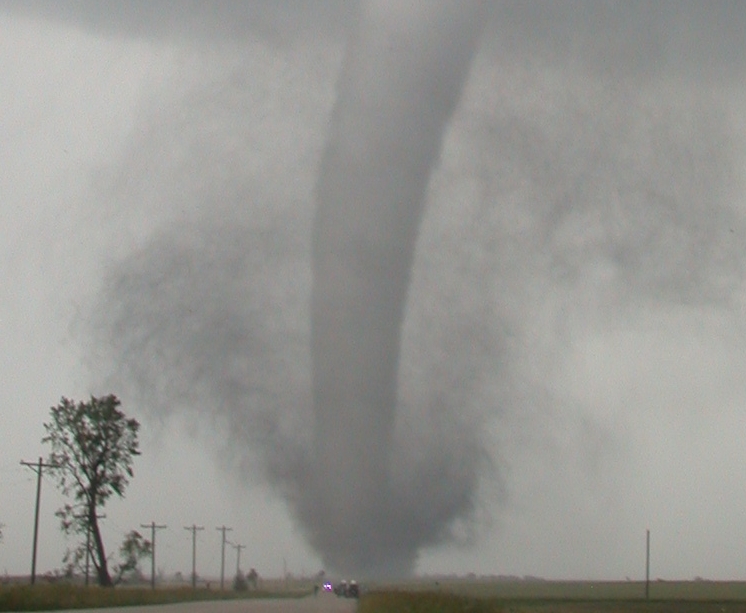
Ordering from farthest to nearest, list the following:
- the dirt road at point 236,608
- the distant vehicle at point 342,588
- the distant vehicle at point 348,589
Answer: the distant vehicle at point 342,588, the distant vehicle at point 348,589, the dirt road at point 236,608

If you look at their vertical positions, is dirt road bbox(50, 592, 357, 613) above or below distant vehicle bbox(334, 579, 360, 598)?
above

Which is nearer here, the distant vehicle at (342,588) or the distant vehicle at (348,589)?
the distant vehicle at (348,589)

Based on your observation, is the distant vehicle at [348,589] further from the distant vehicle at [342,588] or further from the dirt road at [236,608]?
the dirt road at [236,608]

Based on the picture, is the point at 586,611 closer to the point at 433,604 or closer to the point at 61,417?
the point at 433,604

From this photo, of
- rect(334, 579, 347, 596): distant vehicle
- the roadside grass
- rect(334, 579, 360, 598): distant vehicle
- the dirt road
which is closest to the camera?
the dirt road

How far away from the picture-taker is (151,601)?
7456 cm

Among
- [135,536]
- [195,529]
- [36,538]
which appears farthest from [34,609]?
[195,529]

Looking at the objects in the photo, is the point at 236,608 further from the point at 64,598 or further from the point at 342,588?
the point at 342,588

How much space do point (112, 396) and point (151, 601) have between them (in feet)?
67.3

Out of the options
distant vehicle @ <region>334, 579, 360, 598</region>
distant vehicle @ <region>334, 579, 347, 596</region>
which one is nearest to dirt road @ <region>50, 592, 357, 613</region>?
distant vehicle @ <region>334, 579, 360, 598</region>

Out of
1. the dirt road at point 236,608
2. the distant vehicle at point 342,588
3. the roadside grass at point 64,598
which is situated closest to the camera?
the dirt road at point 236,608

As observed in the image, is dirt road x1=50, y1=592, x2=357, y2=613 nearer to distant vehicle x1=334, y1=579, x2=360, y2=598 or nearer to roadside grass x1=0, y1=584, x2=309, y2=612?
roadside grass x1=0, y1=584, x2=309, y2=612

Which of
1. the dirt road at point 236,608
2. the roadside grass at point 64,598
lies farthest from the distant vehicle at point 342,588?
the dirt road at point 236,608

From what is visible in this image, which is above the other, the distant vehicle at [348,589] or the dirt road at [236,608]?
the dirt road at [236,608]
